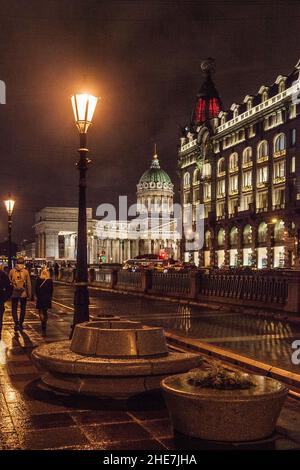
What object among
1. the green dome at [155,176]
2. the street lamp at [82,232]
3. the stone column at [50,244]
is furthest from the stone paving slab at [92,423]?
the green dome at [155,176]

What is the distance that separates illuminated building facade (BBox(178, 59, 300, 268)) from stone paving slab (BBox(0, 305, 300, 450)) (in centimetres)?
5261

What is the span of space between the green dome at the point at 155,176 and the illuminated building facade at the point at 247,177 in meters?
79.7

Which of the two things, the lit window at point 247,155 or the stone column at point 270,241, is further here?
the lit window at point 247,155

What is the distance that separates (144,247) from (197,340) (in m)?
161

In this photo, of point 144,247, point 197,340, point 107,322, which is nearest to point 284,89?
point 197,340

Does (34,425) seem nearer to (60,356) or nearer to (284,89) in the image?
(60,356)

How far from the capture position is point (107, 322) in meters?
8.70

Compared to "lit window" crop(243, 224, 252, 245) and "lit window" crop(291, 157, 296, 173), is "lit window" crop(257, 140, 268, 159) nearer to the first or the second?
"lit window" crop(291, 157, 296, 173)

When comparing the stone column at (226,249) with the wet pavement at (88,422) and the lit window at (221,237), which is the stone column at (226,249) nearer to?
the lit window at (221,237)

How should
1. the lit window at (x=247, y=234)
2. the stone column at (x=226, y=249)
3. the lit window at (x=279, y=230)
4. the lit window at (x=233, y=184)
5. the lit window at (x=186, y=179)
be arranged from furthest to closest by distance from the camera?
the lit window at (x=186, y=179) → the lit window at (x=233, y=184) → the stone column at (x=226, y=249) → the lit window at (x=247, y=234) → the lit window at (x=279, y=230)

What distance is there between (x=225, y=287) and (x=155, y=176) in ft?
542

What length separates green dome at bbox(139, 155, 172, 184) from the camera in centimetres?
18912

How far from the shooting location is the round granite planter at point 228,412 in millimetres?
5828
